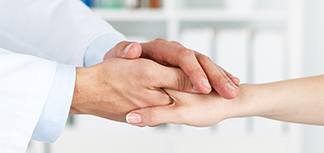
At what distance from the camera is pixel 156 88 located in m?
0.63

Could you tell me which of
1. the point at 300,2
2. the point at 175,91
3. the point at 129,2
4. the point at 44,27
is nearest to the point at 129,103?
the point at 175,91

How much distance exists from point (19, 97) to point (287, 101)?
23.3 inches

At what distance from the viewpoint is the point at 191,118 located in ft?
2.13

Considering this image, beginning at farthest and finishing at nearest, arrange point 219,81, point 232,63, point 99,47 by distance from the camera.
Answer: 1. point 232,63
2. point 99,47
3. point 219,81

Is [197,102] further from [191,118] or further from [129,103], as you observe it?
[129,103]

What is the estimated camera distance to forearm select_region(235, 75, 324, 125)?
27.0 inches

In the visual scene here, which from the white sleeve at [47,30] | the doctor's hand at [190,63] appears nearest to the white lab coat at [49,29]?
the white sleeve at [47,30]

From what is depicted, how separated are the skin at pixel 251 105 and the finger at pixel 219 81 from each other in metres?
0.07

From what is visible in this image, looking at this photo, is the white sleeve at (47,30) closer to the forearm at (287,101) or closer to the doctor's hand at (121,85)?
the doctor's hand at (121,85)

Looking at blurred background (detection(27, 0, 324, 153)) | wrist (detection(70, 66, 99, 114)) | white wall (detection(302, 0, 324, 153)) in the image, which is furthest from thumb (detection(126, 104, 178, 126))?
white wall (detection(302, 0, 324, 153))

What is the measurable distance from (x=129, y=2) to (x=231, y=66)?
56 centimetres

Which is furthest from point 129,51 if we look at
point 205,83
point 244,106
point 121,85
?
point 244,106

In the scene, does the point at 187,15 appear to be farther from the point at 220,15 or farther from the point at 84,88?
the point at 84,88

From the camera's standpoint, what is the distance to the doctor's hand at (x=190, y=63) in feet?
1.89
